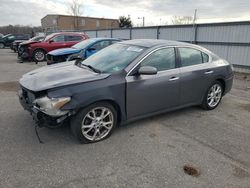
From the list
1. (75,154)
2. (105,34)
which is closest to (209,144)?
A: (75,154)

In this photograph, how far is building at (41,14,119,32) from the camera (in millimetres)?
59438

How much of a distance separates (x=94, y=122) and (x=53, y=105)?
2.29ft

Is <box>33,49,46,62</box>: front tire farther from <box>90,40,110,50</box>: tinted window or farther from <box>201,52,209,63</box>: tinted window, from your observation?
<box>201,52,209,63</box>: tinted window

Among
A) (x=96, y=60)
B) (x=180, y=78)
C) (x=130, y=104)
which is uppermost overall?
(x=96, y=60)

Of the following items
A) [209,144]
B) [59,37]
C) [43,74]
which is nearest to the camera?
[209,144]

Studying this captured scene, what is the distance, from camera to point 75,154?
324cm

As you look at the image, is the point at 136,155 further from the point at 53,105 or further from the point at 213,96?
the point at 213,96

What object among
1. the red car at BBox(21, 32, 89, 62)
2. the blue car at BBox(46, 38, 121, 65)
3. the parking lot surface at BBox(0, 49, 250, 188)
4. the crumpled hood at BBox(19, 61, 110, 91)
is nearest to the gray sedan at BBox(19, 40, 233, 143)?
the crumpled hood at BBox(19, 61, 110, 91)

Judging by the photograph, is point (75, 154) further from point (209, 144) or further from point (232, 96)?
point (232, 96)

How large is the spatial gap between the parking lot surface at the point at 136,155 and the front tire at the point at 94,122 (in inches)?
5.2

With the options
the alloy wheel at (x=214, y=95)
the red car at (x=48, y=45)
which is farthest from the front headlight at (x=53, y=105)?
the red car at (x=48, y=45)

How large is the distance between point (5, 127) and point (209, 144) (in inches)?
137

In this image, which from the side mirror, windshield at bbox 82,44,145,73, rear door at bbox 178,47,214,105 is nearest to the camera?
the side mirror

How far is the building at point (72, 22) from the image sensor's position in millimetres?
59438
